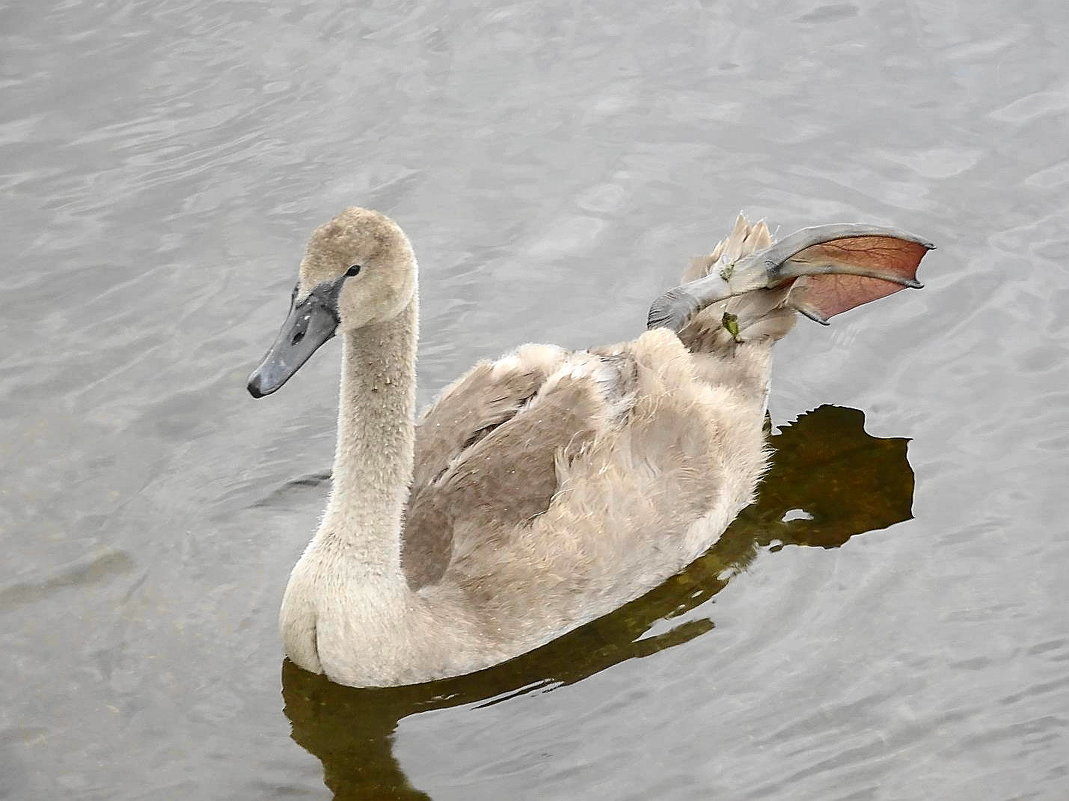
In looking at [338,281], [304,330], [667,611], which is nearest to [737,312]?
[667,611]

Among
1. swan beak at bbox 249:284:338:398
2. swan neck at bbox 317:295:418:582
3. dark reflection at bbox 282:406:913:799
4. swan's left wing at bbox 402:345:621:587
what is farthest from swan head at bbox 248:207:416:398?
dark reflection at bbox 282:406:913:799

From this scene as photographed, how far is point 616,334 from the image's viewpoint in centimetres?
930

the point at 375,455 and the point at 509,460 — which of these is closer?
the point at 375,455

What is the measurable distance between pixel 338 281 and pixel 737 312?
2.93 metres

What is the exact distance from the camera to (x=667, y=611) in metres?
7.74

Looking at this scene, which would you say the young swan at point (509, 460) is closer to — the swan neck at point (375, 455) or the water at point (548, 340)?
the swan neck at point (375, 455)

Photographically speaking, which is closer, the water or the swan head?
the swan head

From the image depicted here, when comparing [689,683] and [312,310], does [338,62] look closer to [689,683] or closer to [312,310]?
[312,310]

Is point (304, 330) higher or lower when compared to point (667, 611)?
higher

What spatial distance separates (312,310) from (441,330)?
2860 millimetres

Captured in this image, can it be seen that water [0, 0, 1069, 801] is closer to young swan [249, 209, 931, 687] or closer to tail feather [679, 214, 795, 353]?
young swan [249, 209, 931, 687]

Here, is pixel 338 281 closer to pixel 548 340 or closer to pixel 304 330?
pixel 304 330

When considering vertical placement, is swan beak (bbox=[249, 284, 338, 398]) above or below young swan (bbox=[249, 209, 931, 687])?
above

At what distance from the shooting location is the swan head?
655 centimetres
